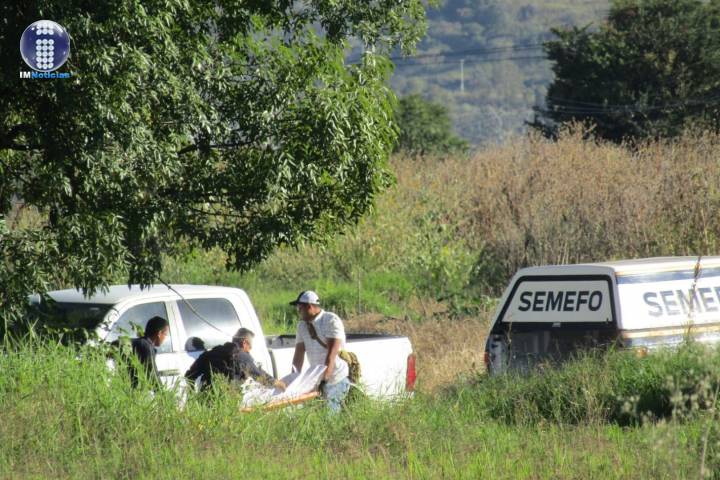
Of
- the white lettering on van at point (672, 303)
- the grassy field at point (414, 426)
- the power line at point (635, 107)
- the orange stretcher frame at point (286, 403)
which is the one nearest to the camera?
the grassy field at point (414, 426)

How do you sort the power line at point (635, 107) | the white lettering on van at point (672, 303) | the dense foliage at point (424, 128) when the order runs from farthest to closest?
the dense foliage at point (424, 128)
the power line at point (635, 107)
the white lettering on van at point (672, 303)

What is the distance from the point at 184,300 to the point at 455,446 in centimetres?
327

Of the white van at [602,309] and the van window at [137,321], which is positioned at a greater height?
the van window at [137,321]

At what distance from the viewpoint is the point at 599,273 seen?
32.1 ft

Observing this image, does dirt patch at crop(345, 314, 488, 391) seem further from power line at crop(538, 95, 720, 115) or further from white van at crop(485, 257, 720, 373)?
power line at crop(538, 95, 720, 115)

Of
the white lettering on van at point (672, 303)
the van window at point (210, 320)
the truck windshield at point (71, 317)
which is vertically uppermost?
the truck windshield at point (71, 317)

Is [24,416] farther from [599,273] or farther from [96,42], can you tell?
[599,273]

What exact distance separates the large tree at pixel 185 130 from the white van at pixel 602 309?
2.04 meters

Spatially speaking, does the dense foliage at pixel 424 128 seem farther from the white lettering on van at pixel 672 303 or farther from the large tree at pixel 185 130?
the white lettering on van at pixel 672 303

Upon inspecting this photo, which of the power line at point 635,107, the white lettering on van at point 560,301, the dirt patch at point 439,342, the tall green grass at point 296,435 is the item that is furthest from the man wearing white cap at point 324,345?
the power line at point 635,107

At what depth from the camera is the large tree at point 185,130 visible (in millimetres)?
9148

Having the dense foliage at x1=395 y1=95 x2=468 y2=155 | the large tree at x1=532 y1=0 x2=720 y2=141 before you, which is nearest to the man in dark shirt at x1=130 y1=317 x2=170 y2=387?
the large tree at x1=532 y1=0 x2=720 y2=141

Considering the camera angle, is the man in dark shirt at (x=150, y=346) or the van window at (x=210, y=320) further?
the van window at (x=210, y=320)

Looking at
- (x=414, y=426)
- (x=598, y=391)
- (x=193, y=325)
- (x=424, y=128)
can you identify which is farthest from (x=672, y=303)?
(x=424, y=128)
